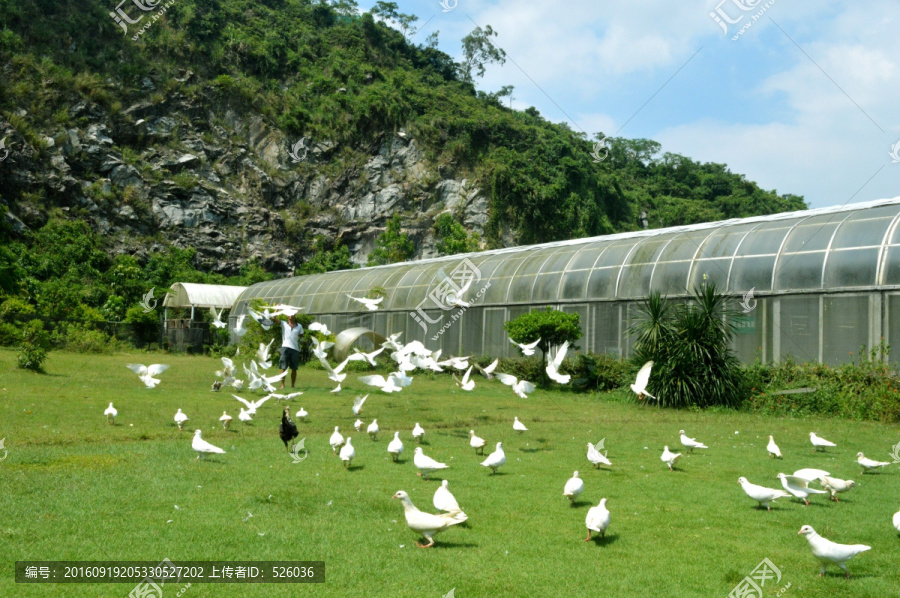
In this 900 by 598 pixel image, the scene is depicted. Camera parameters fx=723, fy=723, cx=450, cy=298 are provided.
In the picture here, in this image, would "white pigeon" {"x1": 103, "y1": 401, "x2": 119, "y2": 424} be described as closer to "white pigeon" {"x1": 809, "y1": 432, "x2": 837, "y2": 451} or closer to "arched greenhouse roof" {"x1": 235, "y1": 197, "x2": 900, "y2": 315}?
"white pigeon" {"x1": 809, "y1": 432, "x2": 837, "y2": 451}

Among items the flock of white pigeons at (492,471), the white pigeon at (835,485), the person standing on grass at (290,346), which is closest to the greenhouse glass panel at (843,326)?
the flock of white pigeons at (492,471)

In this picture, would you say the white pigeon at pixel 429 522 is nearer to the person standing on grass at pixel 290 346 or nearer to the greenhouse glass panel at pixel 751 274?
the person standing on grass at pixel 290 346

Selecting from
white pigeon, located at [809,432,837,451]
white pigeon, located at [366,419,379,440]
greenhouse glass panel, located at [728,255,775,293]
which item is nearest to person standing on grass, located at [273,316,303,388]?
white pigeon, located at [366,419,379,440]

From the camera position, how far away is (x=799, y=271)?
18359mm

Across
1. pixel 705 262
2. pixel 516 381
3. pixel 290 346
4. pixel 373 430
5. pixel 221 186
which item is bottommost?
pixel 373 430

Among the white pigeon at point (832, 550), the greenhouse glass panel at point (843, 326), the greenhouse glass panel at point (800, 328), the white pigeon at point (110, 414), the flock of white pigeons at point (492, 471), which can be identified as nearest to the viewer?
the white pigeon at point (832, 550)

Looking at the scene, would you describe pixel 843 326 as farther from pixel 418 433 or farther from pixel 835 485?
pixel 418 433

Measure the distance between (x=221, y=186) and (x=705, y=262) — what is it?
166 ft

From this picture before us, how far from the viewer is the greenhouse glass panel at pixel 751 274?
19.0m

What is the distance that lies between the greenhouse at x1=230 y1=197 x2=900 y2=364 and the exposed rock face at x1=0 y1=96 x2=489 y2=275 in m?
30.6

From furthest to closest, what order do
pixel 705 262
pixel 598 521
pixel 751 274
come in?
pixel 705 262 < pixel 751 274 < pixel 598 521

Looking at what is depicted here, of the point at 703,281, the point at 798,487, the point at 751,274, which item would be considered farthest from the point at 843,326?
the point at 798,487

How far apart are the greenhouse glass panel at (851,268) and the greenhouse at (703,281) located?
0.9 inches

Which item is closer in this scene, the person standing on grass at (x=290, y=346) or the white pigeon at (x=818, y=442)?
the white pigeon at (x=818, y=442)
